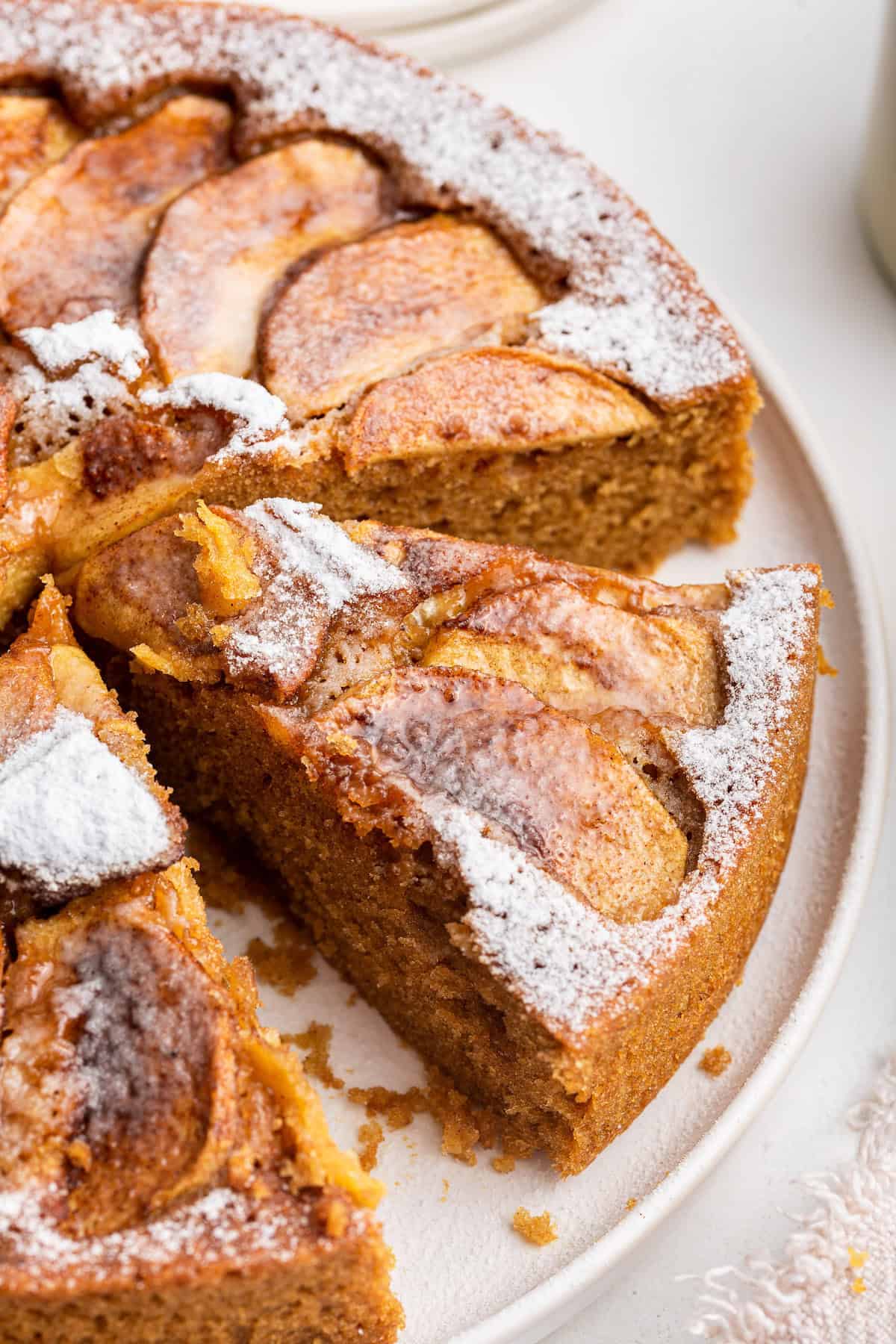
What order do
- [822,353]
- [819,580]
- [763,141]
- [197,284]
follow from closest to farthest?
[819,580] → [197,284] → [822,353] → [763,141]

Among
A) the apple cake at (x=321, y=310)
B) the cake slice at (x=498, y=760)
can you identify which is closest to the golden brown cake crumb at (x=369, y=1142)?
the cake slice at (x=498, y=760)

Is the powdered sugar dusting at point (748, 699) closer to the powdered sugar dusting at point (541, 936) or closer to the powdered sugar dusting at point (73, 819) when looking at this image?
the powdered sugar dusting at point (541, 936)

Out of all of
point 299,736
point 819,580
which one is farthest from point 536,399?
point 299,736

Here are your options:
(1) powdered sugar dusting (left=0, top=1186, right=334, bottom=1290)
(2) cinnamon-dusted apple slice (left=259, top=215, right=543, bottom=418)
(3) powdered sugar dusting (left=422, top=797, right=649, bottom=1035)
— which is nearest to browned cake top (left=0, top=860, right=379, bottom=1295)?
(1) powdered sugar dusting (left=0, top=1186, right=334, bottom=1290)

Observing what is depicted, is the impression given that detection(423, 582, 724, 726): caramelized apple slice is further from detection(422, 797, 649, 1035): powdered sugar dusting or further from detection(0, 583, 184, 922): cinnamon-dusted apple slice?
detection(0, 583, 184, 922): cinnamon-dusted apple slice

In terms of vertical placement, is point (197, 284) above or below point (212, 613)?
above

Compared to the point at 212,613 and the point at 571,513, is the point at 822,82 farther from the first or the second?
the point at 212,613

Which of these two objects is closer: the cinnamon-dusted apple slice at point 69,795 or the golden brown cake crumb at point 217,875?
the cinnamon-dusted apple slice at point 69,795
